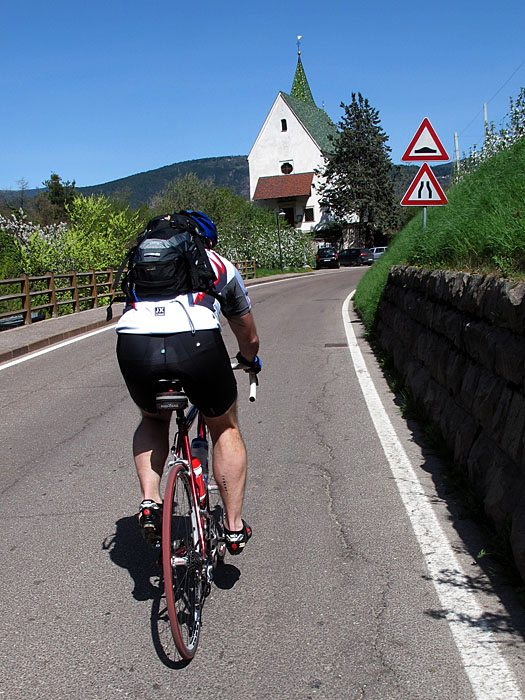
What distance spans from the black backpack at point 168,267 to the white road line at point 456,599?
6.09 feet

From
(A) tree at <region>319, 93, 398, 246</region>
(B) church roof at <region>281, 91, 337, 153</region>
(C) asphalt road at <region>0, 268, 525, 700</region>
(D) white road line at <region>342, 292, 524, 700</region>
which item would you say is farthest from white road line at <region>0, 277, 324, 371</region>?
(B) church roof at <region>281, 91, 337, 153</region>

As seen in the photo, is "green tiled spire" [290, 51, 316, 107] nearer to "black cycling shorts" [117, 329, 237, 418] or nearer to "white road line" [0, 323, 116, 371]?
"white road line" [0, 323, 116, 371]

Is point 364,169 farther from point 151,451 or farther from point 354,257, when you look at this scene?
point 151,451

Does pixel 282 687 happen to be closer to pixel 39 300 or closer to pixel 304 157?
pixel 39 300

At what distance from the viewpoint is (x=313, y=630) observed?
334 cm

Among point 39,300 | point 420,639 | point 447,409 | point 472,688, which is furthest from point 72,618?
point 39,300

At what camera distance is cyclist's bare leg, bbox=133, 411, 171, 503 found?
3.49 m

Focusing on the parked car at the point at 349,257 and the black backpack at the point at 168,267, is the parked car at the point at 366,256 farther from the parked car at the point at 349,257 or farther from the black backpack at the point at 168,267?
the black backpack at the point at 168,267

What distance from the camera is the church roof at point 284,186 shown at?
2982 inches

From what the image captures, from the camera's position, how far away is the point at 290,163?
78125mm

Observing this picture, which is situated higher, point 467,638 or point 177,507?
point 177,507

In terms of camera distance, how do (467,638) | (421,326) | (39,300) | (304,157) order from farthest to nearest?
(304,157), (39,300), (421,326), (467,638)

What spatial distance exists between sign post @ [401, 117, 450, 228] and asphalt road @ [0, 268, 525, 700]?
177 inches

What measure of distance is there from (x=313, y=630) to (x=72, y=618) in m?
1.13
